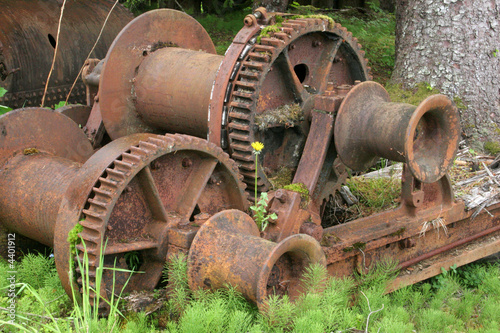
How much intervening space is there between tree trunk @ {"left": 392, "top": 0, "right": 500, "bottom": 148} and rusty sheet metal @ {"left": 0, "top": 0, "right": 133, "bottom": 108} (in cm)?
399

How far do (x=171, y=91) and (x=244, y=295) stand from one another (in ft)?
7.02

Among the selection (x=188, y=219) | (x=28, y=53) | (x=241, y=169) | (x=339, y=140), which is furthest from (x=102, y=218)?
(x=28, y=53)

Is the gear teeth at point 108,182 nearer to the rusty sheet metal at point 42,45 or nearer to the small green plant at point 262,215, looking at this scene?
the small green plant at point 262,215

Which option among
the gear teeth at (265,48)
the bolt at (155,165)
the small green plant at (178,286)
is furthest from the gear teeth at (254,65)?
the small green plant at (178,286)

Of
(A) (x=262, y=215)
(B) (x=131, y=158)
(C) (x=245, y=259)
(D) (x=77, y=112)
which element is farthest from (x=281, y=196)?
(D) (x=77, y=112)

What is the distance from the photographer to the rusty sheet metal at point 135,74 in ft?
15.4

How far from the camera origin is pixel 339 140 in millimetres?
3846

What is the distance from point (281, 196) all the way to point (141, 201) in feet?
2.89

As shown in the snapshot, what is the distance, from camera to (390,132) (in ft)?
11.9

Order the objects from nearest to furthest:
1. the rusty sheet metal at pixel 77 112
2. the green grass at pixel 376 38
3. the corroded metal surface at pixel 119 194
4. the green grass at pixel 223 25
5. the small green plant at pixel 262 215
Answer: the corroded metal surface at pixel 119 194 → the small green plant at pixel 262 215 → the rusty sheet metal at pixel 77 112 → the green grass at pixel 376 38 → the green grass at pixel 223 25

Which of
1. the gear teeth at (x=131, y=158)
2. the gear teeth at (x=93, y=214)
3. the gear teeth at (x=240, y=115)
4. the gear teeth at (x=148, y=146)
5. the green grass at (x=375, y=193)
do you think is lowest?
the green grass at (x=375, y=193)

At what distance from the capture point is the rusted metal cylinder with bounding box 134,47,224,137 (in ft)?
14.5

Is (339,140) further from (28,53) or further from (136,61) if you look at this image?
(28,53)

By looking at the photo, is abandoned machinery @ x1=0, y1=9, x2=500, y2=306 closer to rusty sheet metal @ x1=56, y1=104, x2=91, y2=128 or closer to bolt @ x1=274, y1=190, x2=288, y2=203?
bolt @ x1=274, y1=190, x2=288, y2=203
